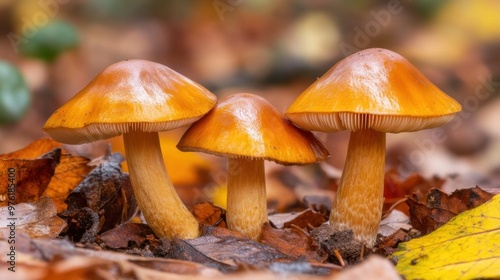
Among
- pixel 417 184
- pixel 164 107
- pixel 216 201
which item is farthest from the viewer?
pixel 216 201

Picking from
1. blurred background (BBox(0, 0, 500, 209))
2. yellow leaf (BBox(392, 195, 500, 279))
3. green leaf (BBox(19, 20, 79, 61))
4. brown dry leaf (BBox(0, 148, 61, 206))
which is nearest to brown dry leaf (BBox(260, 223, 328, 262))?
yellow leaf (BBox(392, 195, 500, 279))

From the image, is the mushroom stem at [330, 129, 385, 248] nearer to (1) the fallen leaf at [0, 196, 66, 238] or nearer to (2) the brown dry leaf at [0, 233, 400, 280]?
(2) the brown dry leaf at [0, 233, 400, 280]

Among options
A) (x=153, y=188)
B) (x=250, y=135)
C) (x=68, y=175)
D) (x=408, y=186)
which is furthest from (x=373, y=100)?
(x=408, y=186)

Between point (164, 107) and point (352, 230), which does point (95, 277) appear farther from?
point (352, 230)

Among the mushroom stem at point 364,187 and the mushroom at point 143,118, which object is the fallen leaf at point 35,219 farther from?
the mushroom stem at point 364,187

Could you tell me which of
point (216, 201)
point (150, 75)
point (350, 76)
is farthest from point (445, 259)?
point (216, 201)

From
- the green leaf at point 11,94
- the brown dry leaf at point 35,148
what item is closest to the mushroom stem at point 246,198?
the brown dry leaf at point 35,148
